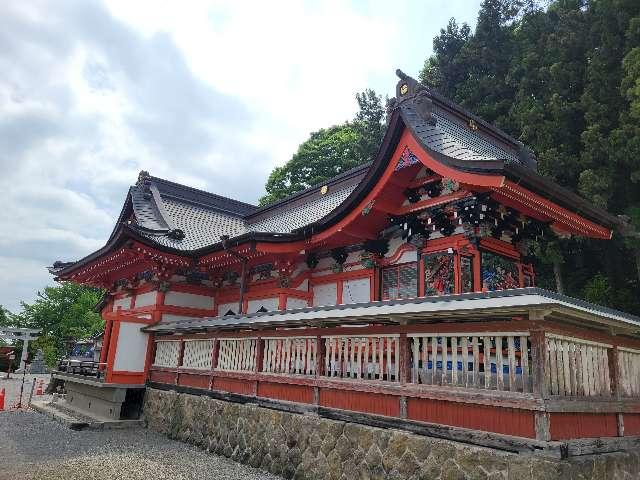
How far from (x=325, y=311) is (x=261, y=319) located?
1.86 m

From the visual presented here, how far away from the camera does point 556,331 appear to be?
18.7 ft

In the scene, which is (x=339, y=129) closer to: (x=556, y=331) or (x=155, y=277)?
(x=155, y=277)

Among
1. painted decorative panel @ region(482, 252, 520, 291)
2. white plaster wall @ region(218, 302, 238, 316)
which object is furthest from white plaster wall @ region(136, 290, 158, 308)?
painted decorative panel @ region(482, 252, 520, 291)

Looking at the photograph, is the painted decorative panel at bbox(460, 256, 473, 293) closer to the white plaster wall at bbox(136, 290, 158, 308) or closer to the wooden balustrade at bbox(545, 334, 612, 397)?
the wooden balustrade at bbox(545, 334, 612, 397)

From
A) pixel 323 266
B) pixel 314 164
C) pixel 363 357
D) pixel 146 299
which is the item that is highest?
pixel 314 164

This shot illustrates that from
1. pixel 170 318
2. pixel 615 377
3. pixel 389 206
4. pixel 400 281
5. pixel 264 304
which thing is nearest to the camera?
pixel 615 377

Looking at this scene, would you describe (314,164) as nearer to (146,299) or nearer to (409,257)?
(146,299)

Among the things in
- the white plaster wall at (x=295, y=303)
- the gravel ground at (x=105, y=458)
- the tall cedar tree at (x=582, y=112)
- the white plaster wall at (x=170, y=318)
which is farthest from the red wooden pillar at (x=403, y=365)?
the tall cedar tree at (x=582, y=112)

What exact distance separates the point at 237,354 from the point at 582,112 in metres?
21.4

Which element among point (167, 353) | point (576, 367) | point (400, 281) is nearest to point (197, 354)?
point (167, 353)

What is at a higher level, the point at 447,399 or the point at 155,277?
the point at 155,277

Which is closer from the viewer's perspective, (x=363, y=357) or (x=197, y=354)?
(x=363, y=357)

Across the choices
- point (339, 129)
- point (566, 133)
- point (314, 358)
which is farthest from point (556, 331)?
point (339, 129)

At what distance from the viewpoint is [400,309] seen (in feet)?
22.2
